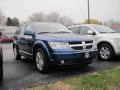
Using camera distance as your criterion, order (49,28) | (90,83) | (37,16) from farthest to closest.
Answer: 1. (37,16)
2. (49,28)
3. (90,83)

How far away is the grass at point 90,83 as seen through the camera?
5.71m

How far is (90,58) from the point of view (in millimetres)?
7527

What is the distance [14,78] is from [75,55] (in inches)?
72.2

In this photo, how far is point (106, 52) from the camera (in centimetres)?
986

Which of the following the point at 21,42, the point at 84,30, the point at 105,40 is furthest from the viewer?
the point at 84,30

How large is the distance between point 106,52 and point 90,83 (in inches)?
160

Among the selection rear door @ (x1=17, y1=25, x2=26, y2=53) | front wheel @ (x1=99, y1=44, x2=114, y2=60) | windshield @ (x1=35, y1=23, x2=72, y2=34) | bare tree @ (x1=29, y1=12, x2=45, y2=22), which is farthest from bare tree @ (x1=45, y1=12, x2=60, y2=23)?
windshield @ (x1=35, y1=23, x2=72, y2=34)

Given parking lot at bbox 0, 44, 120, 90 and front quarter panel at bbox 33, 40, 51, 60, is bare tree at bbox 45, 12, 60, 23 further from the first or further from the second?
front quarter panel at bbox 33, 40, 51, 60

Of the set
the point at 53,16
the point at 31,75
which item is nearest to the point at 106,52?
the point at 31,75

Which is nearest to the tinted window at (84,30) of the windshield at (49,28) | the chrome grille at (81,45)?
the windshield at (49,28)

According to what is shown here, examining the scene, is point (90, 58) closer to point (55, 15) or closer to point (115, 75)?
point (115, 75)

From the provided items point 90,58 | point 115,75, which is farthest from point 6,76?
point 115,75

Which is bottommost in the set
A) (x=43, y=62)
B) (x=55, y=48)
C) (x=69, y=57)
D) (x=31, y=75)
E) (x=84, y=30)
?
(x=31, y=75)

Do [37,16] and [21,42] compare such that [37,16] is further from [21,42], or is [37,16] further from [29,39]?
[29,39]
